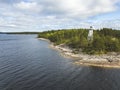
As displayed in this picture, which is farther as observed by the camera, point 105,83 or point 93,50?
point 93,50

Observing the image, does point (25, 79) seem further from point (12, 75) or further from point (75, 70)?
point (75, 70)

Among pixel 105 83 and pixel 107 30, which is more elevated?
pixel 107 30

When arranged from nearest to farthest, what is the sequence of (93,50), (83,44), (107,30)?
1. (93,50)
2. (83,44)
3. (107,30)

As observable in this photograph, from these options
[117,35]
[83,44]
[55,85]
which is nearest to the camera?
[55,85]

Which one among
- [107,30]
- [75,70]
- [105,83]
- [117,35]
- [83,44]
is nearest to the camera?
[105,83]

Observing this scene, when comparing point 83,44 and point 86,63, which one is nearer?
point 86,63

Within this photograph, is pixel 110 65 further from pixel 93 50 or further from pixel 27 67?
pixel 27 67

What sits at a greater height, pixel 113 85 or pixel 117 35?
pixel 117 35

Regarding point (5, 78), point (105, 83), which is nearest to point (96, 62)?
point (105, 83)

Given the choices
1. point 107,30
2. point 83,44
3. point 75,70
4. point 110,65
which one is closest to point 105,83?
point 75,70

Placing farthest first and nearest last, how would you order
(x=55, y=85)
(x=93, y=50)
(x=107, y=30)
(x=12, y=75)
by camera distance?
(x=107, y=30)
(x=93, y=50)
(x=12, y=75)
(x=55, y=85)
